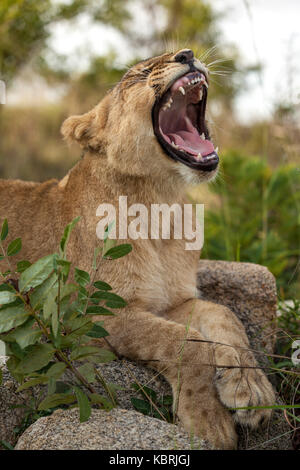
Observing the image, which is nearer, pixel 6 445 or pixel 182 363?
pixel 6 445

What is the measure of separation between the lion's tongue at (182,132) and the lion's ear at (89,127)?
0.92 ft

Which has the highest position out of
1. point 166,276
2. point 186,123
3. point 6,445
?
point 186,123

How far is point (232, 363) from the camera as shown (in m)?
2.19

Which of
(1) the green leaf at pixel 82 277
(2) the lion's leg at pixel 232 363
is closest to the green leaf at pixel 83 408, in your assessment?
(1) the green leaf at pixel 82 277

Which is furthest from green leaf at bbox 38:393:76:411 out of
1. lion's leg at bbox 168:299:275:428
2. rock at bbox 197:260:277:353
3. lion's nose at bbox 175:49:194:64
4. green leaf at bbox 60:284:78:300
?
lion's nose at bbox 175:49:194:64

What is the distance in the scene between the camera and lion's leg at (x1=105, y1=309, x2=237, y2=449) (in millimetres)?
1971

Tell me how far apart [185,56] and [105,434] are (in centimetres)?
162

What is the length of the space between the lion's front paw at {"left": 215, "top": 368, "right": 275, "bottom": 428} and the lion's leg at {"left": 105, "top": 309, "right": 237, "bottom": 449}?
1.3 inches

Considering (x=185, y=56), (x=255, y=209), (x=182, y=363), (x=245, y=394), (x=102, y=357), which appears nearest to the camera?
(x=102, y=357)

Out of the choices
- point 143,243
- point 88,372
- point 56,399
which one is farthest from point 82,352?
point 143,243

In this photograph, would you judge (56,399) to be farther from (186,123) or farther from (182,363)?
(186,123)

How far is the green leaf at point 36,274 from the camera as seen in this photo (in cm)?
172

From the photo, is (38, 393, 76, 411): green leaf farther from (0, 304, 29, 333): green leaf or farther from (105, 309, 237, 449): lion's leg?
(105, 309, 237, 449): lion's leg

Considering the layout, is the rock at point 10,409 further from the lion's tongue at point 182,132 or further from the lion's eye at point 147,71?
the lion's eye at point 147,71
